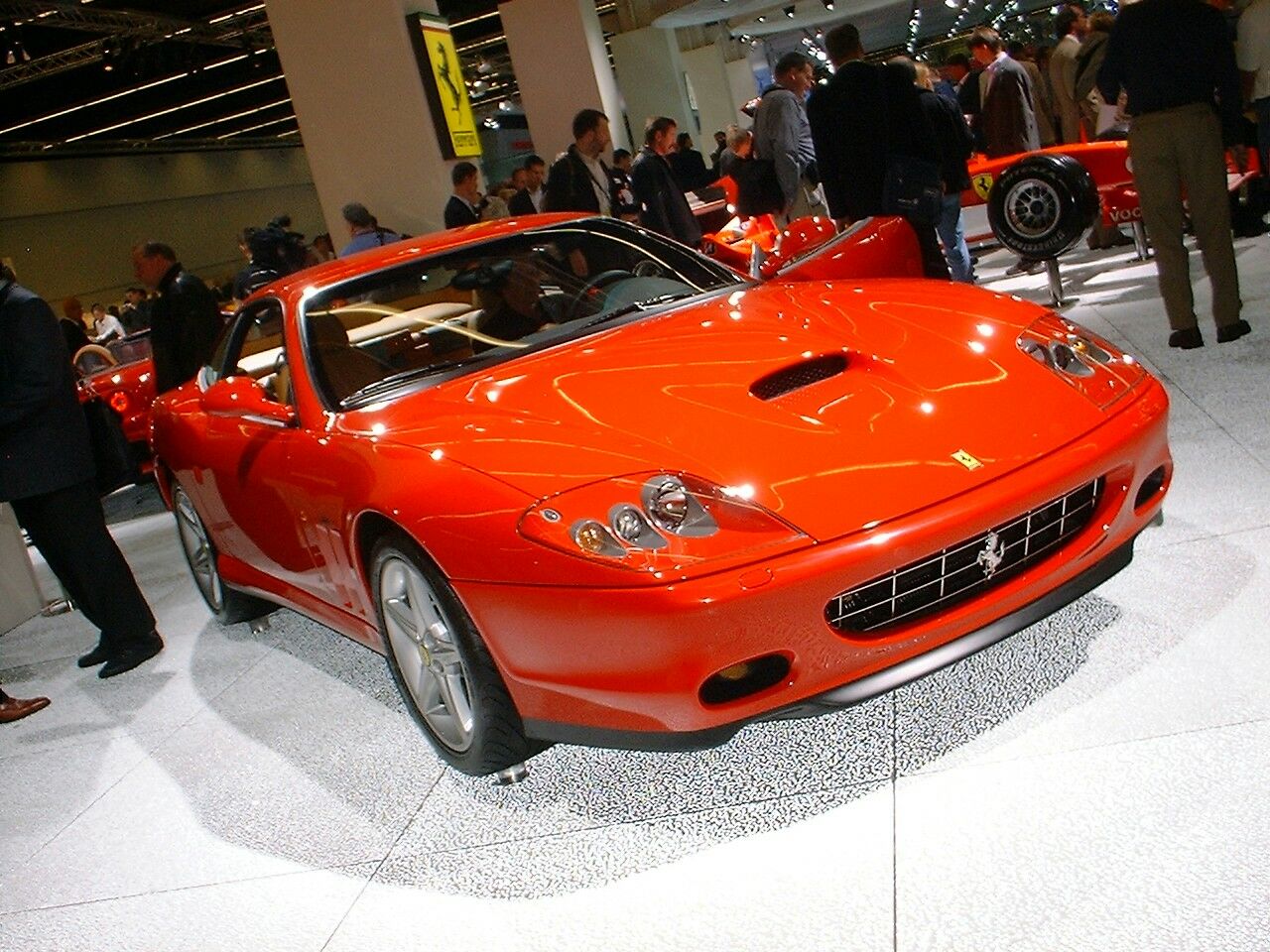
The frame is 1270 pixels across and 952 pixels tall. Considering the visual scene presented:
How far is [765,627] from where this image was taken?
2381 millimetres

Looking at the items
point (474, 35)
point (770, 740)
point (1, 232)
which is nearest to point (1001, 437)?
point (770, 740)

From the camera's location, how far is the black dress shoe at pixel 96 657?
4.96m

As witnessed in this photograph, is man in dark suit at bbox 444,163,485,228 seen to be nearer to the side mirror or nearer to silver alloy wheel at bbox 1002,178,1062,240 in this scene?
silver alloy wheel at bbox 1002,178,1062,240

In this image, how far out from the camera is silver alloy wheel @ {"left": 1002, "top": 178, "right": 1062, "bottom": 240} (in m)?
7.39

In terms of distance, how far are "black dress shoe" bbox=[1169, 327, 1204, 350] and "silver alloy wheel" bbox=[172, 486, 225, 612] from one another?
4.10 metres

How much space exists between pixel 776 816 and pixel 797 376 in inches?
38.3

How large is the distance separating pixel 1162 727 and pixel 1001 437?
26.2 inches

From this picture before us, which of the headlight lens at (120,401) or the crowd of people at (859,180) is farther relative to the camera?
the headlight lens at (120,401)

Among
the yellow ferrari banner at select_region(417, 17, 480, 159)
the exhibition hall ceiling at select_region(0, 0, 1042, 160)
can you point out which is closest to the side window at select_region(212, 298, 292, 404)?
the yellow ferrari banner at select_region(417, 17, 480, 159)

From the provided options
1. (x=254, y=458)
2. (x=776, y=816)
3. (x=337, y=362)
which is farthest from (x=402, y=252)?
(x=776, y=816)

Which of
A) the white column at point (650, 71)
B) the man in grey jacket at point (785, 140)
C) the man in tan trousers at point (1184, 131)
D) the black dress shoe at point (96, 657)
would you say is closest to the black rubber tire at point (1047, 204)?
the man in tan trousers at point (1184, 131)

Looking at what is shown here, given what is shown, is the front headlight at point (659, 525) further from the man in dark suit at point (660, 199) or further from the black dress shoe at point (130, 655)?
the man in dark suit at point (660, 199)

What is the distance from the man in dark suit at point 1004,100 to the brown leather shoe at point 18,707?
7630mm

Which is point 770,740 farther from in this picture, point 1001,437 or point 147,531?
point 147,531
